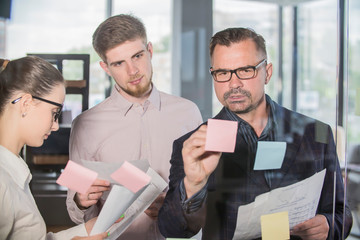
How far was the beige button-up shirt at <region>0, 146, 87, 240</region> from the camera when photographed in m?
0.98

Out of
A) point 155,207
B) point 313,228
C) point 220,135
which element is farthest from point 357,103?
point 155,207

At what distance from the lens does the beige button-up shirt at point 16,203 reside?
3.20ft

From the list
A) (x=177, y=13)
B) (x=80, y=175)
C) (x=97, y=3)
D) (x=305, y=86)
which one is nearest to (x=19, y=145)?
(x=80, y=175)

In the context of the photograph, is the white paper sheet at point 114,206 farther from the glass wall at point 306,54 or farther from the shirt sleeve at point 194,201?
the glass wall at point 306,54

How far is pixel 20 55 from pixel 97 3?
26 cm

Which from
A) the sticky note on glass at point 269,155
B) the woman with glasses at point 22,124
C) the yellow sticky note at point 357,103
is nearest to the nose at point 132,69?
the woman with glasses at point 22,124

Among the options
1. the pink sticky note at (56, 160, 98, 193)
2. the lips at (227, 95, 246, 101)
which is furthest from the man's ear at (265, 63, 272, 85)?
the pink sticky note at (56, 160, 98, 193)

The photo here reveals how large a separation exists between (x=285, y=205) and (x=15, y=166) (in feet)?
2.89

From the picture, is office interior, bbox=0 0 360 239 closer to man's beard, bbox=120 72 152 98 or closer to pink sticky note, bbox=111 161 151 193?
man's beard, bbox=120 72 152 98

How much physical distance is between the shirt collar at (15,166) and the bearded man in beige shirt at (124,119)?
0.13 m

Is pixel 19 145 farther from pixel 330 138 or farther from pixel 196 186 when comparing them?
pixel 330 138

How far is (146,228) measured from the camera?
3.90 ft

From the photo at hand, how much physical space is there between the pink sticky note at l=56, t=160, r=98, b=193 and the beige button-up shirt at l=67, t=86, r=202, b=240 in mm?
25

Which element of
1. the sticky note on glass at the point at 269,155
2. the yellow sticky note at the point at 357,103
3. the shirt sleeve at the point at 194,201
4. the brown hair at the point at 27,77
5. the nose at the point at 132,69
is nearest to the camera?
the brown hair at the point at 27,77
